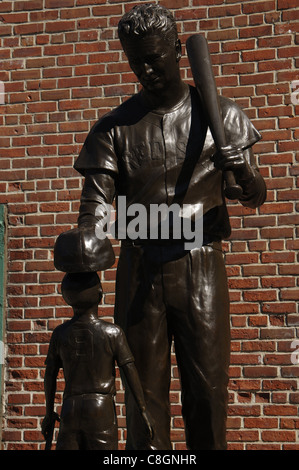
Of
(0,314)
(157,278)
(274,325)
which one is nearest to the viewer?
(157,278)

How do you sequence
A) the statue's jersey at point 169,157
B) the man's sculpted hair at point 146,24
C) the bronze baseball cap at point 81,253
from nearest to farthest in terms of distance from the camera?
the bronze baseball cap at point 81,253
the man's sculpted hair at point 146,24
the statue's jersey at point 169,157

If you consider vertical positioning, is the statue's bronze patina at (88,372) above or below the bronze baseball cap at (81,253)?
below

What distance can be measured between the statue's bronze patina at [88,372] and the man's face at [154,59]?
0.83 metres

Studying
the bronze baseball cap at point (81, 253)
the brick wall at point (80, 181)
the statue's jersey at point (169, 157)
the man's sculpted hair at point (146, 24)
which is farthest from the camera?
the brick wall at point (80, 181)

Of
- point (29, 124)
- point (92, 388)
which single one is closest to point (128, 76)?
point (29, 124)

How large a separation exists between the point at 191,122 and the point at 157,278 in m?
0.67

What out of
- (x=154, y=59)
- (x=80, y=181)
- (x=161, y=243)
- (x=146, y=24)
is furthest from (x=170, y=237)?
(x=80, y=181)

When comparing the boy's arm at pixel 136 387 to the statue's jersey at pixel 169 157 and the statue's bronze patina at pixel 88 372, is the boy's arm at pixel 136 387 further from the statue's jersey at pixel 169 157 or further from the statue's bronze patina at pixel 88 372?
the statue's jersey at pixel 169 157

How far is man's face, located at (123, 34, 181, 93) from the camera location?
3.34m

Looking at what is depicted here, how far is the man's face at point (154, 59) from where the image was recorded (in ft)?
11.0

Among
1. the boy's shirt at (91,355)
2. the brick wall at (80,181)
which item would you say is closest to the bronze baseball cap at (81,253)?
the boy's shirt at (91,355)

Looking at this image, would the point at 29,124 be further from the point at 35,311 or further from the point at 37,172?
the point at 35,311

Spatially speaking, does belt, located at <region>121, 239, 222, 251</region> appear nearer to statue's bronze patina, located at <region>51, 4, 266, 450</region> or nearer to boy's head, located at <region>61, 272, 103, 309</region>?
statue's bronze patina, located at <region>51, 4, 266, 450</region>
